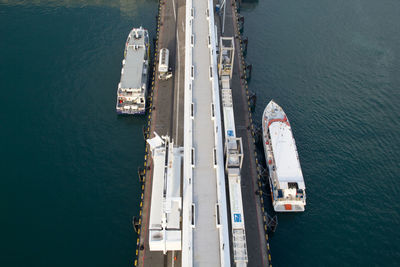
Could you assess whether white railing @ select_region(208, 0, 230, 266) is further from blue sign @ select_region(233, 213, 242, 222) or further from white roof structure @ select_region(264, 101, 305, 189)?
white roof structure @ select_region(264, 101, 305, 189)

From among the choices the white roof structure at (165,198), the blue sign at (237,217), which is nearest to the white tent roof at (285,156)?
the blue sign at (237,217)

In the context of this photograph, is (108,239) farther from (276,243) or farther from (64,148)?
(276,243)

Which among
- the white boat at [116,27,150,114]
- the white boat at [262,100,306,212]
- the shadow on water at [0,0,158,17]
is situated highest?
the shadow on water at [0,0,158,17]

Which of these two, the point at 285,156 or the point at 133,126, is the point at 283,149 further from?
the point at 133,126

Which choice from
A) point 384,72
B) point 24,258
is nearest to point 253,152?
point 24,258

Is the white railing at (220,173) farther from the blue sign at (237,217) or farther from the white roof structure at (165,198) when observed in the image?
the white roof structure at (165,198)

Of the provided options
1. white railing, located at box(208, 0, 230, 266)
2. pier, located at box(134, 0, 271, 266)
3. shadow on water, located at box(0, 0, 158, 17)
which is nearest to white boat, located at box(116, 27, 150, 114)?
pier, located at box(134, 0, 271, 266)
